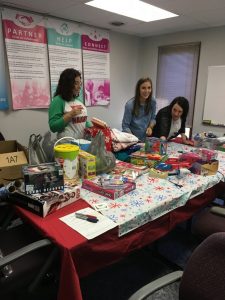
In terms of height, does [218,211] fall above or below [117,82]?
below

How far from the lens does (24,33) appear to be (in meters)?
3.10

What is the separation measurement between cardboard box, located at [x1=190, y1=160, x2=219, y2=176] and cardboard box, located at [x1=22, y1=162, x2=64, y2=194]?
0.97 m

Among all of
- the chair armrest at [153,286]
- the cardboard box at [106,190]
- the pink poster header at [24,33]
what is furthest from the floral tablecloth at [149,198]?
the pink poster header at [24,33]

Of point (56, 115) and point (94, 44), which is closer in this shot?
point (56, 115)

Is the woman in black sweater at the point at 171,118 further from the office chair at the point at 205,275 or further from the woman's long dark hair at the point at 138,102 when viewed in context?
the office chair at the point at 205,275

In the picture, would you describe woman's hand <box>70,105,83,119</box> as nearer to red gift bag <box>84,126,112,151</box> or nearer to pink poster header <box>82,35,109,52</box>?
red gift bag <box>84,126,112,151</box>

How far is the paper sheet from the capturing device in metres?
1.09

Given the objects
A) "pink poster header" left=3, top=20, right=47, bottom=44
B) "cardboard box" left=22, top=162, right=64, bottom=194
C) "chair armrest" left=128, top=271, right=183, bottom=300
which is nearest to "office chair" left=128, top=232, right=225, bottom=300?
"chair armrest" left=128, top=271, right=183, bottom=300

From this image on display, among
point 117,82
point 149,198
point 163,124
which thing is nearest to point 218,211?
point 149,198

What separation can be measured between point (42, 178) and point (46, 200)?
139 mm

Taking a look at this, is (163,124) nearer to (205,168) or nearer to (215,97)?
(205,168)

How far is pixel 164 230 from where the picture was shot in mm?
1455

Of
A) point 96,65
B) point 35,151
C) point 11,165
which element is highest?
point 96,65

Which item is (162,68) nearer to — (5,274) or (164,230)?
(164,230)
